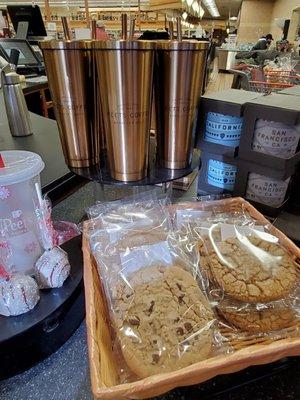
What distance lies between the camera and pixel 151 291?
42 centimetres

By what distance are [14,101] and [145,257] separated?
829mm

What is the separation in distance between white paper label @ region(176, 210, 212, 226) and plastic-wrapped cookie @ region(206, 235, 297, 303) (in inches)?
3.9

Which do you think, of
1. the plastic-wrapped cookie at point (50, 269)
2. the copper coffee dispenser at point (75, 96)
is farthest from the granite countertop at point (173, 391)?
the copper coffee dispenser at point (75, 96)

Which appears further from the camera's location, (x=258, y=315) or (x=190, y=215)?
(x=190, y=215)

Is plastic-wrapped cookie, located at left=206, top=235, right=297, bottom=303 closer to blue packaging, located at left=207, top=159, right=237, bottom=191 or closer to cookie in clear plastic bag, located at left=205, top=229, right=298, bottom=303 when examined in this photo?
cookie in clear plastic bag, located at left=205, top=229, right=298, bottom=303

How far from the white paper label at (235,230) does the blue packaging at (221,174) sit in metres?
0.20

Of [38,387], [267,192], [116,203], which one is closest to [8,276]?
[38,387]

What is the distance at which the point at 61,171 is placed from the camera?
2.71ft

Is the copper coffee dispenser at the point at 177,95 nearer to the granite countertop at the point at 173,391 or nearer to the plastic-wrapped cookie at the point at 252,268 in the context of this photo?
the plastic-wrapped cookie at the point at 252,268

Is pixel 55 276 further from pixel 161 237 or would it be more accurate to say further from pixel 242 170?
pixel 242 170

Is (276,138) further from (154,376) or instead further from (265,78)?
(265,78)

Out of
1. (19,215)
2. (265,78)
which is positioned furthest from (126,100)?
(265,78)

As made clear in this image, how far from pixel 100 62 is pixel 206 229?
13.9 inches

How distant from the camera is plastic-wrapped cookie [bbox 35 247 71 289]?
420 mm
